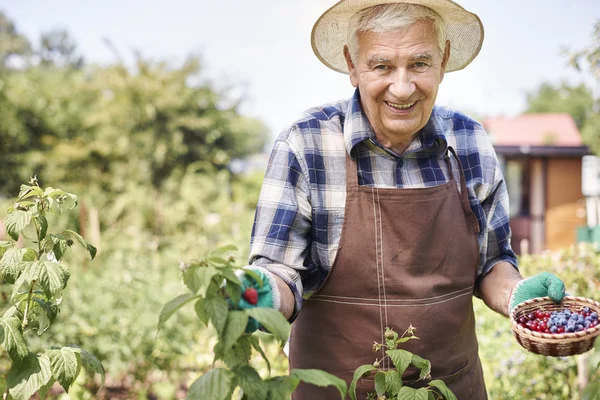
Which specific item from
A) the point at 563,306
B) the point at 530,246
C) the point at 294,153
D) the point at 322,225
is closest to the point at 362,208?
the point at 322,225

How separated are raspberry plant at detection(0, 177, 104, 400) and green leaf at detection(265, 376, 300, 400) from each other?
50 centimetres

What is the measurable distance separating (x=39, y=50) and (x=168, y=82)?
151 ft

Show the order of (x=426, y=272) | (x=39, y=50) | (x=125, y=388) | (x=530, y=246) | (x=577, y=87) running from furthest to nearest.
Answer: (x=39, y=50) < (x=577, y=87) < (x=530, y=246) < (x=125, y=388) < (x=426, y=272)

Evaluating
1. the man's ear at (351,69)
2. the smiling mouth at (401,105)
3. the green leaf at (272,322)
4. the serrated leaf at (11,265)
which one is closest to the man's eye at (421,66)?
the smiling mouth at (401,105)

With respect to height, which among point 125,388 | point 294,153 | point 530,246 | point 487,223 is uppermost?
point 294,153

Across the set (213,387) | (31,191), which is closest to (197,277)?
(213,387)

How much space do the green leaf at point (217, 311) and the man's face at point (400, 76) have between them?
0.90 metres

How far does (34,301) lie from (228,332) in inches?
25.0

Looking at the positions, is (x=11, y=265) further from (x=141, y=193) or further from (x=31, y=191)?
(x=141, y=193)

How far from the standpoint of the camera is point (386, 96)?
1.75 meters

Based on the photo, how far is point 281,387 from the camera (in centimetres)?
108

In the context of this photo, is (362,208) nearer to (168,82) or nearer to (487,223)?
(487,223)

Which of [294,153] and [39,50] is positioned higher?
[39,50]

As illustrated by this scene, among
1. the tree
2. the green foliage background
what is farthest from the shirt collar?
the tree
